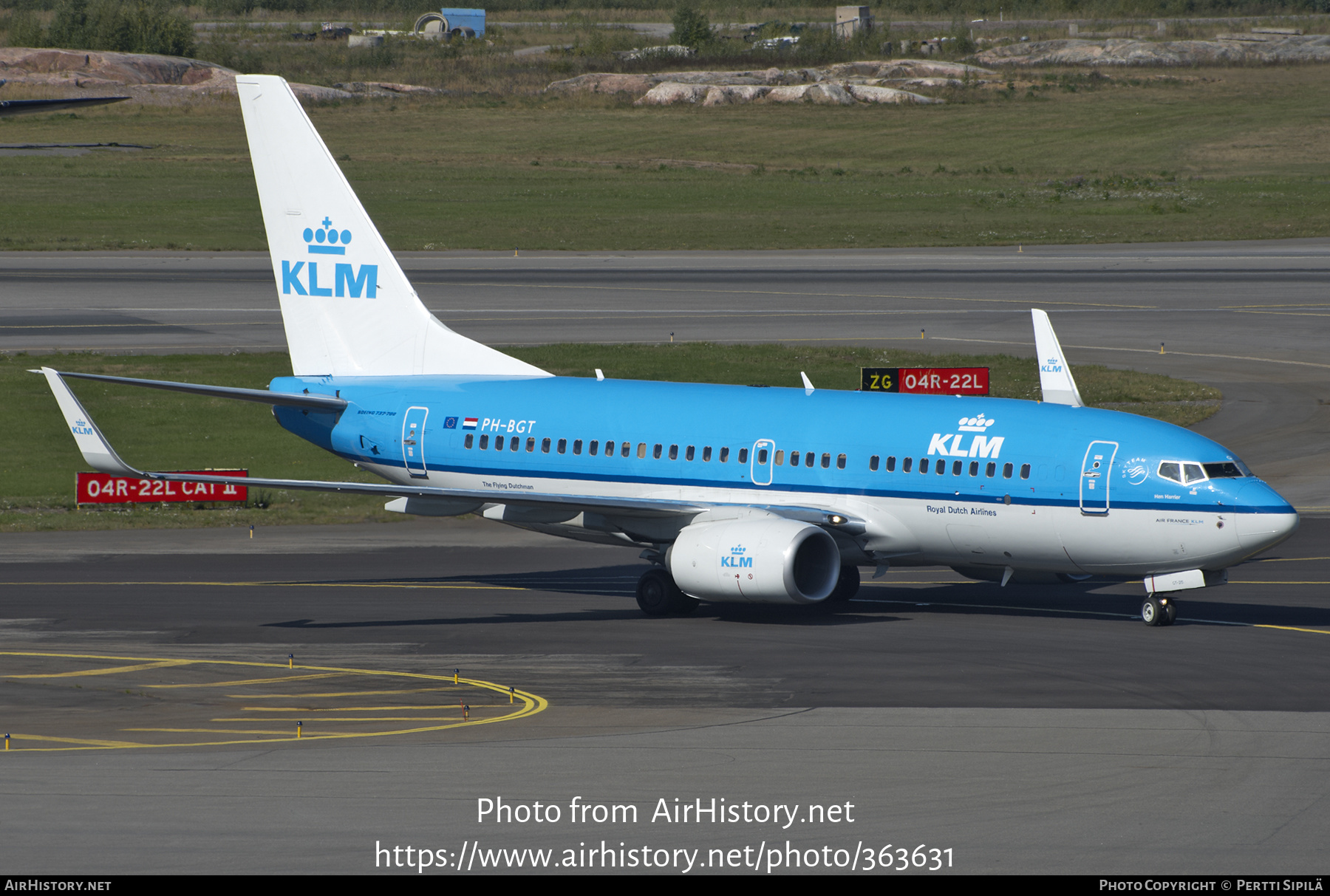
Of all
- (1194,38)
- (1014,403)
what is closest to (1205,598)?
(1014,403)

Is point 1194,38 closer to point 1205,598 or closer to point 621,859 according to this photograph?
point 1205,598

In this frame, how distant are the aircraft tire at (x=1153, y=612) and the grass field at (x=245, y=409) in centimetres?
2334

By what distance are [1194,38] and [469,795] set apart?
628ft

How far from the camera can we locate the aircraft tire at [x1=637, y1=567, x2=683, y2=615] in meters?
35.9

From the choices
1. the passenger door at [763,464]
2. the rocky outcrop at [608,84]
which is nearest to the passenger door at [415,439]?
the passenger door at [763,464]

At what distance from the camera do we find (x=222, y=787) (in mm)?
21859

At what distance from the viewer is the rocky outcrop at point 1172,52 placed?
599 ft


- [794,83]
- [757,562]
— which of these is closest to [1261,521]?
[757,562]

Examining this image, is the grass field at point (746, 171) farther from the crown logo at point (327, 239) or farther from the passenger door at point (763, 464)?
the passenger door at point (763, 464)

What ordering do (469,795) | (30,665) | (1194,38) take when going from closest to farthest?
(469,795), (30,665), (1194,38)

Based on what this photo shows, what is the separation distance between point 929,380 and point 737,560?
2249 centimetres

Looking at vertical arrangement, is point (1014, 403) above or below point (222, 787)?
above

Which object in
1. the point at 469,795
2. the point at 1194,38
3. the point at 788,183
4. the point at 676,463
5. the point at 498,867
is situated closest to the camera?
the point at 498,867

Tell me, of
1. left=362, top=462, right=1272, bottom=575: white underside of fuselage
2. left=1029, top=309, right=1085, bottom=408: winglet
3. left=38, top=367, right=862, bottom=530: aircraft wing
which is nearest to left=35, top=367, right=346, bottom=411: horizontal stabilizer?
left=38, top=367, right=862, bottom=530: aircraft wing
